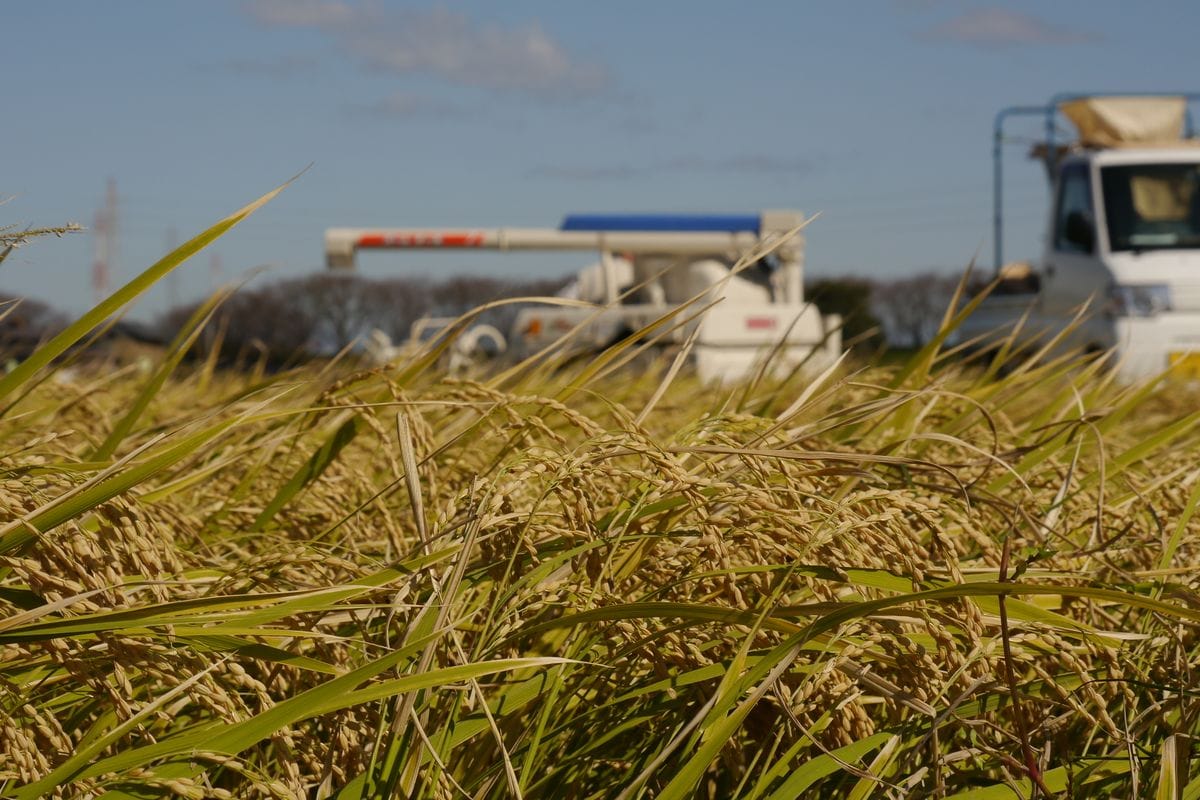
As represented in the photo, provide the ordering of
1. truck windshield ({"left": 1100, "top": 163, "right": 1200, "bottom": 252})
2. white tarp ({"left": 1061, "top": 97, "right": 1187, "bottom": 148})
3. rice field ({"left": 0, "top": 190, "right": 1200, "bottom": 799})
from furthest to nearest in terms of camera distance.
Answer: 1. white tarp ({"left": 1061, "top": 97, "right": 1187, "bottom": 148})
2. truck windshield ({"left": 1100, "top": 163, "right": 1200, "bottom": 252})
3. rice field ({"left": 0, "top": 190, "right": 1200, "bottom": 799})

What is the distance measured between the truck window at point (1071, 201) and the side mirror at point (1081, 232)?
0.06ft

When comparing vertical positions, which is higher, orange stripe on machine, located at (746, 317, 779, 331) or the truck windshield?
the truck windshield

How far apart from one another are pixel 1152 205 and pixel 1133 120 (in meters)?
1.94

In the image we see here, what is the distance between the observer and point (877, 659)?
146 cm

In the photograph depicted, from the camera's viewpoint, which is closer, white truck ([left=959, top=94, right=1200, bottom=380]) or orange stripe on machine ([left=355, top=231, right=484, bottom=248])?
white truck ([left=959, top=94, right=1200, bottom=380])

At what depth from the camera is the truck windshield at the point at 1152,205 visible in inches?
415

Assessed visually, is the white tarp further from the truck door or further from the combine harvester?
the combine harvester

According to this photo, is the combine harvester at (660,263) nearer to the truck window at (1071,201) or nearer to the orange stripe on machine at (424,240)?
the orange stripe on machine at (424,240)

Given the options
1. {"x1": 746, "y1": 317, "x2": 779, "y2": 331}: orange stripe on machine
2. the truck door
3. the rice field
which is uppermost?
the rice field

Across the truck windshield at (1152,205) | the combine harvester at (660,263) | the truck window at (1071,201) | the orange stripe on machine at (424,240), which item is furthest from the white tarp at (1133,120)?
the orange stripe on machine at (424,240)

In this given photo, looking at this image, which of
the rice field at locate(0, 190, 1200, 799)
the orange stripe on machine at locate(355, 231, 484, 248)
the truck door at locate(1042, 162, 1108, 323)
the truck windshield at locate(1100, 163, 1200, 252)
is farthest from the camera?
the orange stripe on machine at locate(355, 231, 484, 248)

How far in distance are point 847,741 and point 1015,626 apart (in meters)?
0.24

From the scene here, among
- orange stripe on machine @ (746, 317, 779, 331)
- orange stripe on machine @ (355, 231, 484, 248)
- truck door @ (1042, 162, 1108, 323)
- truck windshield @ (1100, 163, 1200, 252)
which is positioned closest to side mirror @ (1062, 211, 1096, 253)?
truck door @ (1042, 162, 1108, 323)

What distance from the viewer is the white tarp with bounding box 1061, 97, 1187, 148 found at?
1231 centimetres
